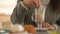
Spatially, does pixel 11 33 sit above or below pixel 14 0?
below

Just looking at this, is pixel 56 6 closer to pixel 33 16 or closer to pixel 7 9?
pixel 33 16

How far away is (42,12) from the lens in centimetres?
82

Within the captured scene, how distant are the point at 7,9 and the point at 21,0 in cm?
11

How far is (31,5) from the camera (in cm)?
81

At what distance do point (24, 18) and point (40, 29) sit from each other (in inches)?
5.0

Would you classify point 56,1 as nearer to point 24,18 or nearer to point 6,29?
point 24,18

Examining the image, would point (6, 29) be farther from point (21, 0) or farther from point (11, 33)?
point (21, 0)

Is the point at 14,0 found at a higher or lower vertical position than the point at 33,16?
higher

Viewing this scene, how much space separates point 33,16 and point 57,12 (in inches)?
6.5

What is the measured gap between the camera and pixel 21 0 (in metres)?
0.79

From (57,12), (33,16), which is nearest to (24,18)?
(33,16)

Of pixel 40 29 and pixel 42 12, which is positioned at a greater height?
pixel 42 12

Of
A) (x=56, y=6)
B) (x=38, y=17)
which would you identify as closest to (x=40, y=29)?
(x=38, y=17)

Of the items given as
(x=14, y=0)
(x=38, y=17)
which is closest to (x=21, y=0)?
(x=14, y=0)
